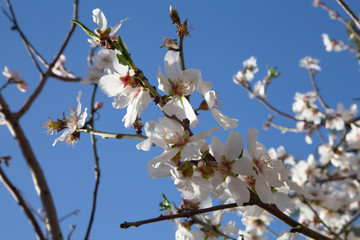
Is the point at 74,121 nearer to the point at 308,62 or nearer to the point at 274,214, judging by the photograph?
the point at 274,214

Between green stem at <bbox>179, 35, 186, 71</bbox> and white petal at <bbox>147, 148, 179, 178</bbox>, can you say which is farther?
green stem at <bbox>179, 35, 186, 71</bbox>

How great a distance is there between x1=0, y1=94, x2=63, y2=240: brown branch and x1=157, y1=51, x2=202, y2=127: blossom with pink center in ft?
3.62

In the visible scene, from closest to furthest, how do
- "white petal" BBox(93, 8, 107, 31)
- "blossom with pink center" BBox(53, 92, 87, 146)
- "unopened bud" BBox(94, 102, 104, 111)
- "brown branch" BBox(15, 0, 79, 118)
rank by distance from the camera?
1. "white petal" BBox(93, 8, 107, 31)
2. "blossom with pink center" BBox(53, 92, 87, 146)
3. "brown branch" BBox(15, 0, 79, 118)
4. "unopened bud" BBox(94, 102, 104, 111)

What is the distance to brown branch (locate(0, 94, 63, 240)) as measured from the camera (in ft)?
5.25

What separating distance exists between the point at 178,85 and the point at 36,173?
120cm

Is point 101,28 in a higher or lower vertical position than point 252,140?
higher

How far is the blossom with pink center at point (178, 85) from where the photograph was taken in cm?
84

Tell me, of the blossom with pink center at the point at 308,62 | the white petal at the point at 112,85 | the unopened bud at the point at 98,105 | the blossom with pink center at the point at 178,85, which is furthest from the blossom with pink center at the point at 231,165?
the blossom with pink center at the point at 308,62

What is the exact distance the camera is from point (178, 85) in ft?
2.94

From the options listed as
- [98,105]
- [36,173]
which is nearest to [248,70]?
[98,105]

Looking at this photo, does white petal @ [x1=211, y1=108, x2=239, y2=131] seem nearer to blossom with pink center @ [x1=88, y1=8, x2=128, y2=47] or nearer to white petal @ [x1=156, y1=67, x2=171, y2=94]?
white petal @ [x1=156, y1=67, x2=171, y2=94]

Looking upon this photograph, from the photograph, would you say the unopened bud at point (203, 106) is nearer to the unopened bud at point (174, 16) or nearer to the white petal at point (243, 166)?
the white petal at point (243, 166)

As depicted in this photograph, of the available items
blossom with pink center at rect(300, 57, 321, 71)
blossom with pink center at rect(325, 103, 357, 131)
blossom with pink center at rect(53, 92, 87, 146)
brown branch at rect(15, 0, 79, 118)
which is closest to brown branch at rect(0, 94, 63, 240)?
brown branch at rect(15, 0, 79, 118)

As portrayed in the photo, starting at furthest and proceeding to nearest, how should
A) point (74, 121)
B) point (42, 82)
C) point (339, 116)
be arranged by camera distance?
point (339, 116), point (42, 82), point (74, 121)
